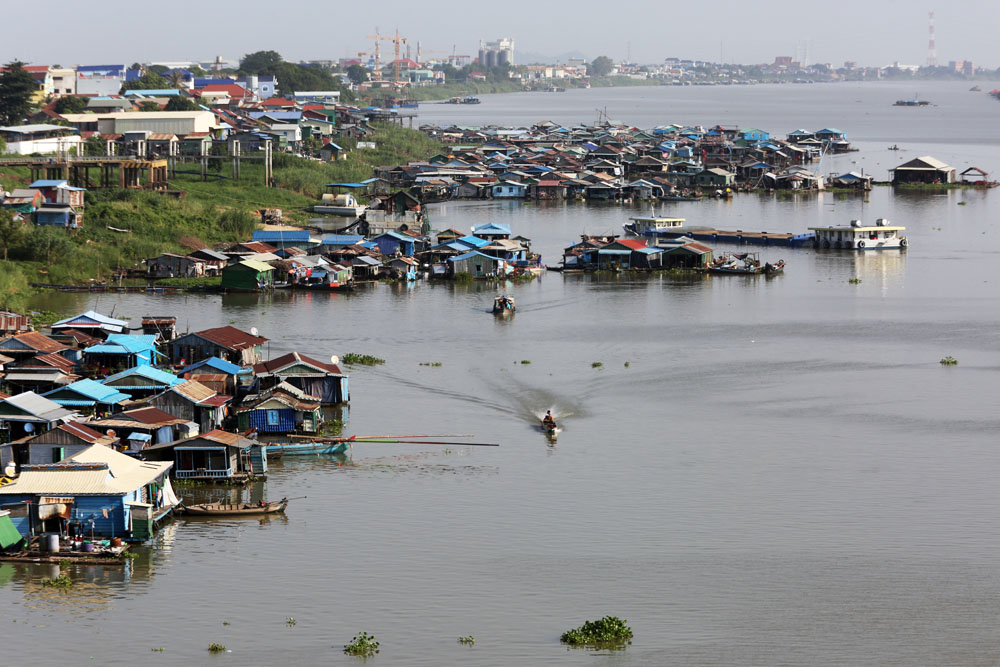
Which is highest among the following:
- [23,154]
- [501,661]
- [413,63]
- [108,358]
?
[413,63]

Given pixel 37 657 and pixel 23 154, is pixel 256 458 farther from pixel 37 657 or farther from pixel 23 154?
pixel 23 154

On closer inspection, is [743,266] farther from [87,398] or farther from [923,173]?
[923,173]

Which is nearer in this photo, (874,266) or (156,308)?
(156,308)

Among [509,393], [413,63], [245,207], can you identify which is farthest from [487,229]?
[413,63]

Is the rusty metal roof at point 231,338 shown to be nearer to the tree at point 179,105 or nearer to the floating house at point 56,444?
the floating house at point 56,444

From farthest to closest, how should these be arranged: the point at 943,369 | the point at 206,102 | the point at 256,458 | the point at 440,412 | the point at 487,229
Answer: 1. the point at 206,102
2. the point at 487,229
3. the point at 943,369
4. the point at 440,412
5. the point at 256,458

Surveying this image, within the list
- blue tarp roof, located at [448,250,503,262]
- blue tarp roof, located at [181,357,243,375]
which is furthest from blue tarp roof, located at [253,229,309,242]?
blue tarp roof, located at [181,357,243,375]

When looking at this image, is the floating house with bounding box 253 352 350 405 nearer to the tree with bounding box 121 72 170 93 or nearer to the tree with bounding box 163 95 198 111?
the tree with bounding box 163 95 198 111
